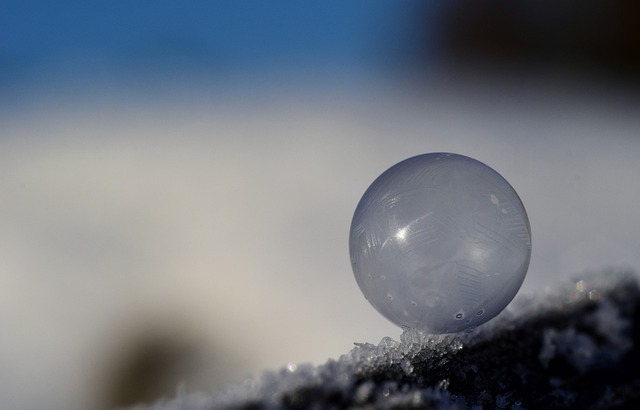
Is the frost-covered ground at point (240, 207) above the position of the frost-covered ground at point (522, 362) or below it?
above

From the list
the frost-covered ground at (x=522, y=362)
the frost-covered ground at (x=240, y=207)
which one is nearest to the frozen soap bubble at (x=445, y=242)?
the frost-covered ground at (x=522, y=362)

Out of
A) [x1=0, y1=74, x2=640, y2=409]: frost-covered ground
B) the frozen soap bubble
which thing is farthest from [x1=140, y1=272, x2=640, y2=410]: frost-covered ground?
[x1=0, y1=74, x2=640, y2=409]: frost-covered ground

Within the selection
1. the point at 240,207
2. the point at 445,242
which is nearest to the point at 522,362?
the point at 445,242

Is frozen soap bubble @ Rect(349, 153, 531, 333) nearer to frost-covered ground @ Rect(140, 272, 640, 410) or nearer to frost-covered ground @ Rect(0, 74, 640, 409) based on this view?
frost-covered ground @ Rect(140, 272, 640, 410)

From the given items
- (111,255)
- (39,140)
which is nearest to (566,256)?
(111,255)

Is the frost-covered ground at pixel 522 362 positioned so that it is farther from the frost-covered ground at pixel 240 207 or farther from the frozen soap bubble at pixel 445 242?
the frost-covered ground at pixel 240 207

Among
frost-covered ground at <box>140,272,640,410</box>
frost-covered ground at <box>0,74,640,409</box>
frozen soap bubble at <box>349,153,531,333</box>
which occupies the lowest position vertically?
frost-covered ground at <box>140,272,640,410</box>
